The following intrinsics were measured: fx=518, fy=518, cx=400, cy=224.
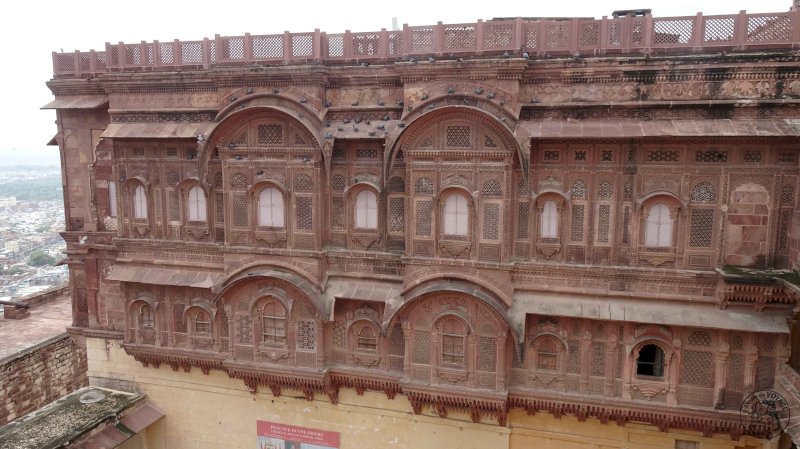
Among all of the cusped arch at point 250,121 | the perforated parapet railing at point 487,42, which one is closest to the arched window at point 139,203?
the cusped arch at point 250,121

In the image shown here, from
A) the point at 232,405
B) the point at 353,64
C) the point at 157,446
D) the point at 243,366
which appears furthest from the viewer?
the point at 157,446

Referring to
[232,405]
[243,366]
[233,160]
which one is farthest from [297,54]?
[232,405]

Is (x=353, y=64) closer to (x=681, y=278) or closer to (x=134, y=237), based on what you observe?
(x=134, y=237)

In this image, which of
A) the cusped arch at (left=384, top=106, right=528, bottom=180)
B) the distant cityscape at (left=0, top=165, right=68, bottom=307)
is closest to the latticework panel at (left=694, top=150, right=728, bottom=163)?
the cusped arch at (left=384, top=106, right=528, bottom=180)

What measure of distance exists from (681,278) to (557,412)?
3317 mm

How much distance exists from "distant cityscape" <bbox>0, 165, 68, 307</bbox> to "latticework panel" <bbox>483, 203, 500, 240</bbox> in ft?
41.6

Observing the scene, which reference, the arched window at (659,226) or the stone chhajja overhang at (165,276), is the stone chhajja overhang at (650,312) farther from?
Result: the stone chhajja overhang at (165,276)

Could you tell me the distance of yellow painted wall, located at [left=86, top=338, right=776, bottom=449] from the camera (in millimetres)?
9844

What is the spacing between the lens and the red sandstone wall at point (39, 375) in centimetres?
1263

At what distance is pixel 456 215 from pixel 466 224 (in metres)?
0.25

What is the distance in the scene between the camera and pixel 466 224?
9633mm

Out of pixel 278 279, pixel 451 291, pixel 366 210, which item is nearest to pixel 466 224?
pixel 451 291

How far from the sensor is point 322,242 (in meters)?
10.4

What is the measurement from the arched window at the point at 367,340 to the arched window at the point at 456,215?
2.66m
